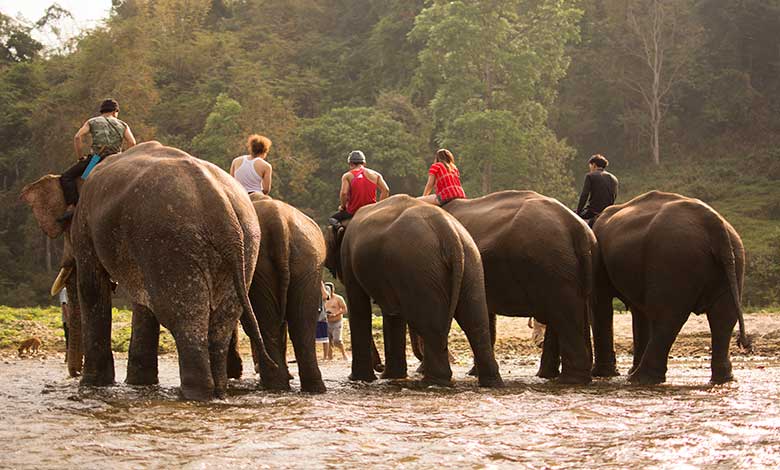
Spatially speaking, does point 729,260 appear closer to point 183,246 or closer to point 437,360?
point 437,360

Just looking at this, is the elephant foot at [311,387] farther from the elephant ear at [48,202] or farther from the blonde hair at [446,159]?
the blonde hair at [446,159]

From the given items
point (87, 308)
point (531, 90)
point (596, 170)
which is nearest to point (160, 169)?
point (87, 308)

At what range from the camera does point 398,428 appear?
23.5 feet

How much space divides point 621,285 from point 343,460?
6.11m

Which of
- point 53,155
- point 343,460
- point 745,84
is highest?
point 745,84

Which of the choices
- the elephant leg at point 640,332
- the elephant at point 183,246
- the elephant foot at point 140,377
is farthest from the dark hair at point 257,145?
the elephant leg at point 640,332

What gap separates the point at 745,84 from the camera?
173ft

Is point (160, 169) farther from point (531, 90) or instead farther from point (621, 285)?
point (531, 90)

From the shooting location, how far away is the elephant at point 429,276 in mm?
10273

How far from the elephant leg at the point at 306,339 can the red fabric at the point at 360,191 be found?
8.92 feet

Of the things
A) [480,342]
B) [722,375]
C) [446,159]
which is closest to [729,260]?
[722,375]

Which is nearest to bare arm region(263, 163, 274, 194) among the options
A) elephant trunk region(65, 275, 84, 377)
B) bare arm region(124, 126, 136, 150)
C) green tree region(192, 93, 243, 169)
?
bare arm region(124, 126, 136, 150)

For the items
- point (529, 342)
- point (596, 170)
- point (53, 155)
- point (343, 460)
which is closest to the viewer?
point (343, 460)

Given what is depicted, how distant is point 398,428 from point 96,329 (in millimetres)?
3832
